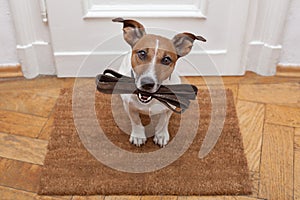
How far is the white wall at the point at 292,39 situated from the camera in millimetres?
1464

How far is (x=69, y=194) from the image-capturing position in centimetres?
111

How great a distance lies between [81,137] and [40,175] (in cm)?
18

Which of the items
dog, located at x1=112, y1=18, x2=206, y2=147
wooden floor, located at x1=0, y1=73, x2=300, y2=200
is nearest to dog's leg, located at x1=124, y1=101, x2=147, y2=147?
dog, located at x1=112, y1=18, x2=206, y2=147

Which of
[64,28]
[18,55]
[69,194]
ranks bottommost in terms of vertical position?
[69,194]

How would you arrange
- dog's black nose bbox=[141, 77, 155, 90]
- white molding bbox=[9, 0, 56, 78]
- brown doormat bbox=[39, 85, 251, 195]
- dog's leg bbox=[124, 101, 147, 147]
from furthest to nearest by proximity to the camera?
1. white molding bbox=[9, 0, 56, 78]
2. dog's leg bbox=[124, 101, 147, 147]
3. brown doormat bbox=[39, 85, 251, 195]
4. dog's black nose bbox=[141, 77, 155, 90]

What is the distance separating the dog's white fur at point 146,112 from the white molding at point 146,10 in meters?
0.27

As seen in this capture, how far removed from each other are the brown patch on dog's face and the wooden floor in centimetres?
34

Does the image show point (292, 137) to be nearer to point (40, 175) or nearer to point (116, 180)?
point (116, 180)

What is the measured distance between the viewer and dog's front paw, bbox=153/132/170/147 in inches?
48.9

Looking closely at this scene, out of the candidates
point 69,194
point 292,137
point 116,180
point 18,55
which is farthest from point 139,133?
point 18,55

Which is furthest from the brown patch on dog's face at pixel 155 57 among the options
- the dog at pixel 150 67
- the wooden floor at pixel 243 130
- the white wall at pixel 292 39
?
the white wall at pixel 292 39

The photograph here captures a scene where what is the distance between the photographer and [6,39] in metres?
1.50

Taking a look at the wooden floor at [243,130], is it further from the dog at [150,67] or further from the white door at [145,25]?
the dog at [150,67]

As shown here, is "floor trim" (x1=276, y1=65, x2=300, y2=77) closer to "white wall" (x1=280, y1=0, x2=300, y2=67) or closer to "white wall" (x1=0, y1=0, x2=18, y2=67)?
"white wall" (x1=280, y1=0, x2=300, y2=67)
